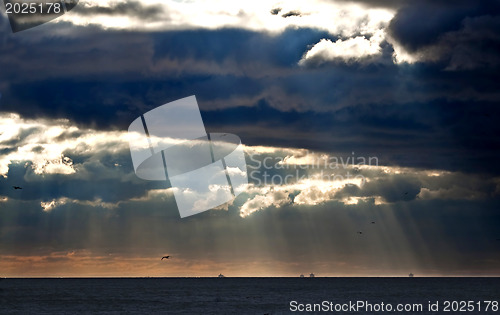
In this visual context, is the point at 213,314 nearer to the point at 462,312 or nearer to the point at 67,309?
the point at 67,309

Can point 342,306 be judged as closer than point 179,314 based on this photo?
No

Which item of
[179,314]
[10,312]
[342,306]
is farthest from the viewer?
[342,306]

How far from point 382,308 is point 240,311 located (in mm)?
36997

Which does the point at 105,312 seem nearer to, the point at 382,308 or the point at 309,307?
the point at 309,307

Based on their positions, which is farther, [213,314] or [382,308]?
[382,308]

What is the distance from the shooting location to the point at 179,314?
486 feet

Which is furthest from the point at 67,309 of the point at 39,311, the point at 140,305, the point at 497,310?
the point at 497,310

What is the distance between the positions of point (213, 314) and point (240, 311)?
9.83 m

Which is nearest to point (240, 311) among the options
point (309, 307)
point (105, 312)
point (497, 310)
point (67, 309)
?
point (309, 307)

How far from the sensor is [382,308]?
16625cm

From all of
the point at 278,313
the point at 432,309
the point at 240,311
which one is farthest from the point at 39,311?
the point at 432,309

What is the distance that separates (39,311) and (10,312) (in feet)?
22.0

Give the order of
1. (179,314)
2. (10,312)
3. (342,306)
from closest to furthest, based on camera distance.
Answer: (179,314), (10,312), (342,306)

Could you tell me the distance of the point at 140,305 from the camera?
177500 millimetres
